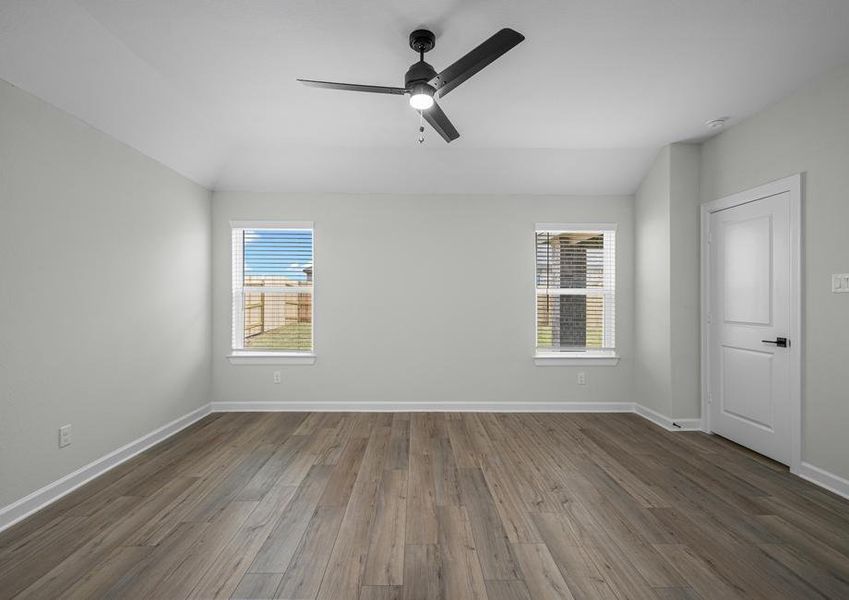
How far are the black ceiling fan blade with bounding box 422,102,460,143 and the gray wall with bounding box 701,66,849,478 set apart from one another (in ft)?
8.21

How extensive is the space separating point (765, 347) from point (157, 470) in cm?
479

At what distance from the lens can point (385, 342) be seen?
4.25 metres

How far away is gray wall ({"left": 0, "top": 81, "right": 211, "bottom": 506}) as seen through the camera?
2.12m

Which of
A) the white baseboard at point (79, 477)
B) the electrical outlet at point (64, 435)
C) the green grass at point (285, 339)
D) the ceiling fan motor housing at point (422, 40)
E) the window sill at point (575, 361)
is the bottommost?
A: the white baseboard at point (79, 477)

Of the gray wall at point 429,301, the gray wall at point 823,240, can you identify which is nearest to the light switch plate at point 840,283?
the gray wall at point 823,240

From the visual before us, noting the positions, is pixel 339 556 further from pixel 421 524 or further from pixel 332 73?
pixel 332 73

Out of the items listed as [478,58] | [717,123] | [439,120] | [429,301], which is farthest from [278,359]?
[717,123]

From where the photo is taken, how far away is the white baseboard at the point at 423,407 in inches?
165

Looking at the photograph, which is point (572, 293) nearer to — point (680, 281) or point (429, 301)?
point (680, 281)

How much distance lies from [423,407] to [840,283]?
11.5 feet

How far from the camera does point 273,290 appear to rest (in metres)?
4.32

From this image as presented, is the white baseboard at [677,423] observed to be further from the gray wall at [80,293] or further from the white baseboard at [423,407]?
the gray wall at [80,293]

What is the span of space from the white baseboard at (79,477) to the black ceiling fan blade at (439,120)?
3.24 m

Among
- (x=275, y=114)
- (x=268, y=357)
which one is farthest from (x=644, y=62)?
(x=268, y=357)
